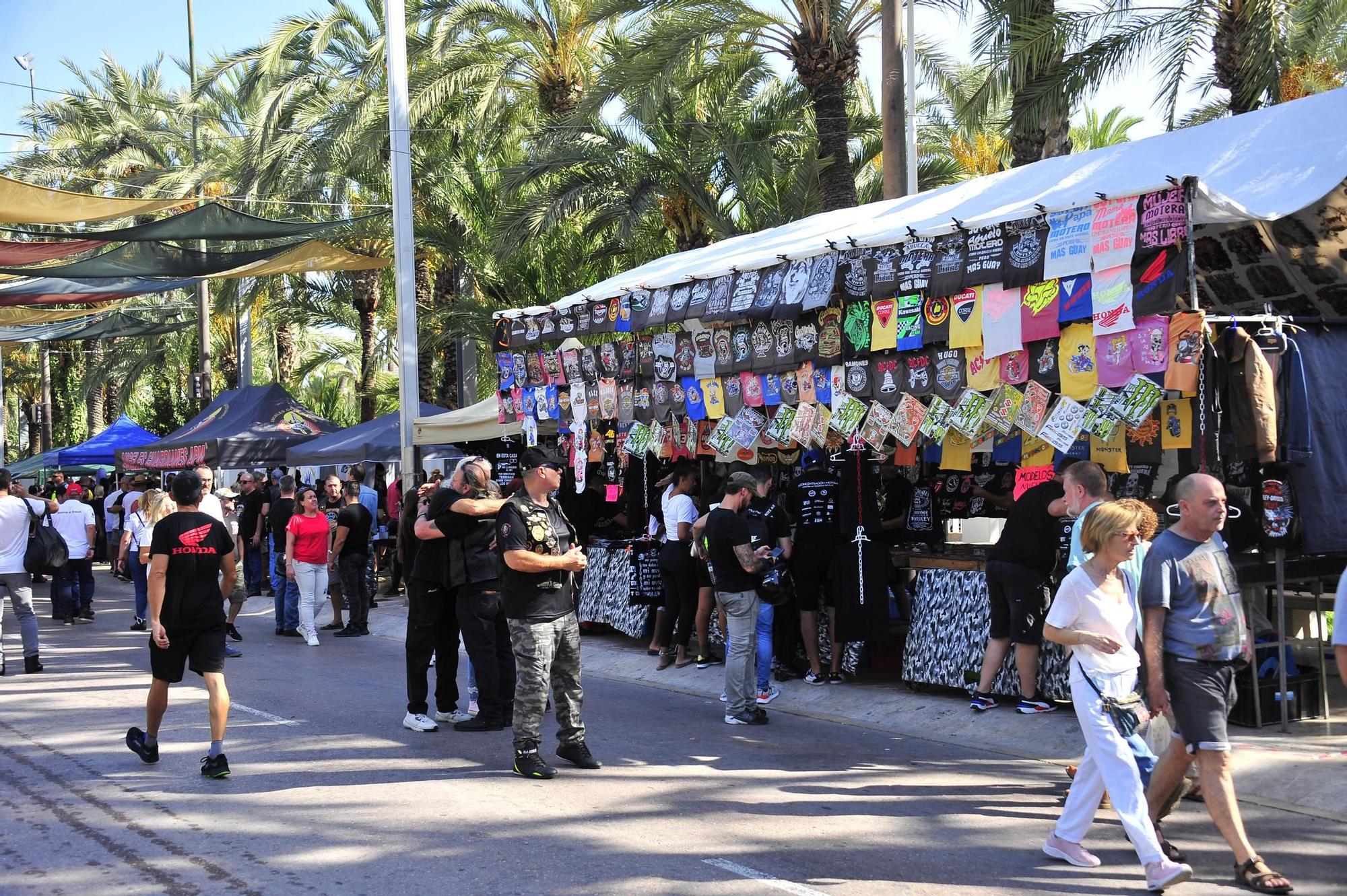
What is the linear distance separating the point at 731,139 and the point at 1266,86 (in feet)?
27.7

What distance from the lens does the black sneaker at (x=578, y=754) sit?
7793 millimetres

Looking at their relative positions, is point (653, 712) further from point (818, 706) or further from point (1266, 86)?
point (1266, 86)

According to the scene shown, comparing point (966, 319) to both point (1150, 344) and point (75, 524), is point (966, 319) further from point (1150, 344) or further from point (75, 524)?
point (75, 524)

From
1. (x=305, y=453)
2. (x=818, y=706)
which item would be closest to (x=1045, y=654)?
(x=818, y=706)

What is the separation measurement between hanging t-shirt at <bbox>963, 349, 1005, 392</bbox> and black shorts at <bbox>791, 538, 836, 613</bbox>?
210 cm

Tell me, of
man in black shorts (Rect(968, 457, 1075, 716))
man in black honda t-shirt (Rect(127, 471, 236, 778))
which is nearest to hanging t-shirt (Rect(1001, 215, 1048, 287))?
man in black shorts (Rect(968, 457, 1075, 716))

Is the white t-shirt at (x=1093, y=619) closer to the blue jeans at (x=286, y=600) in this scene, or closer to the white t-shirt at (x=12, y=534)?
the white t-shirt at (x=12, y=534)

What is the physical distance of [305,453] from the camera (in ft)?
70.7

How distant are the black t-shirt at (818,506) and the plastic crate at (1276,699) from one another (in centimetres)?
345

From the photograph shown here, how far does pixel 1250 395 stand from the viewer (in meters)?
7.68

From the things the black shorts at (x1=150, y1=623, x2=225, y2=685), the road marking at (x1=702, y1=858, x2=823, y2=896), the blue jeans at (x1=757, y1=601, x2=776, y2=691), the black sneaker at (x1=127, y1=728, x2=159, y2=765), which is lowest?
the road marking at (x1=702, y1=858, x2=823, y2=896)

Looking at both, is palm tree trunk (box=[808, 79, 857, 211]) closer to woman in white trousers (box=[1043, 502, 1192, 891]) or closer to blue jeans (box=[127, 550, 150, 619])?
blue jeans (box=[127, 550, 150, 619])

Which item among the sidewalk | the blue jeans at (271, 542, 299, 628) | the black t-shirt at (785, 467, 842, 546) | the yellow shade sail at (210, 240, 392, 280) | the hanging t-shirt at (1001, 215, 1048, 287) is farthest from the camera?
the yellow shade sail at (210, 240, 392, 280)

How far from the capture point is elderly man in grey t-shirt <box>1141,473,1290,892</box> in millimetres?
5461
